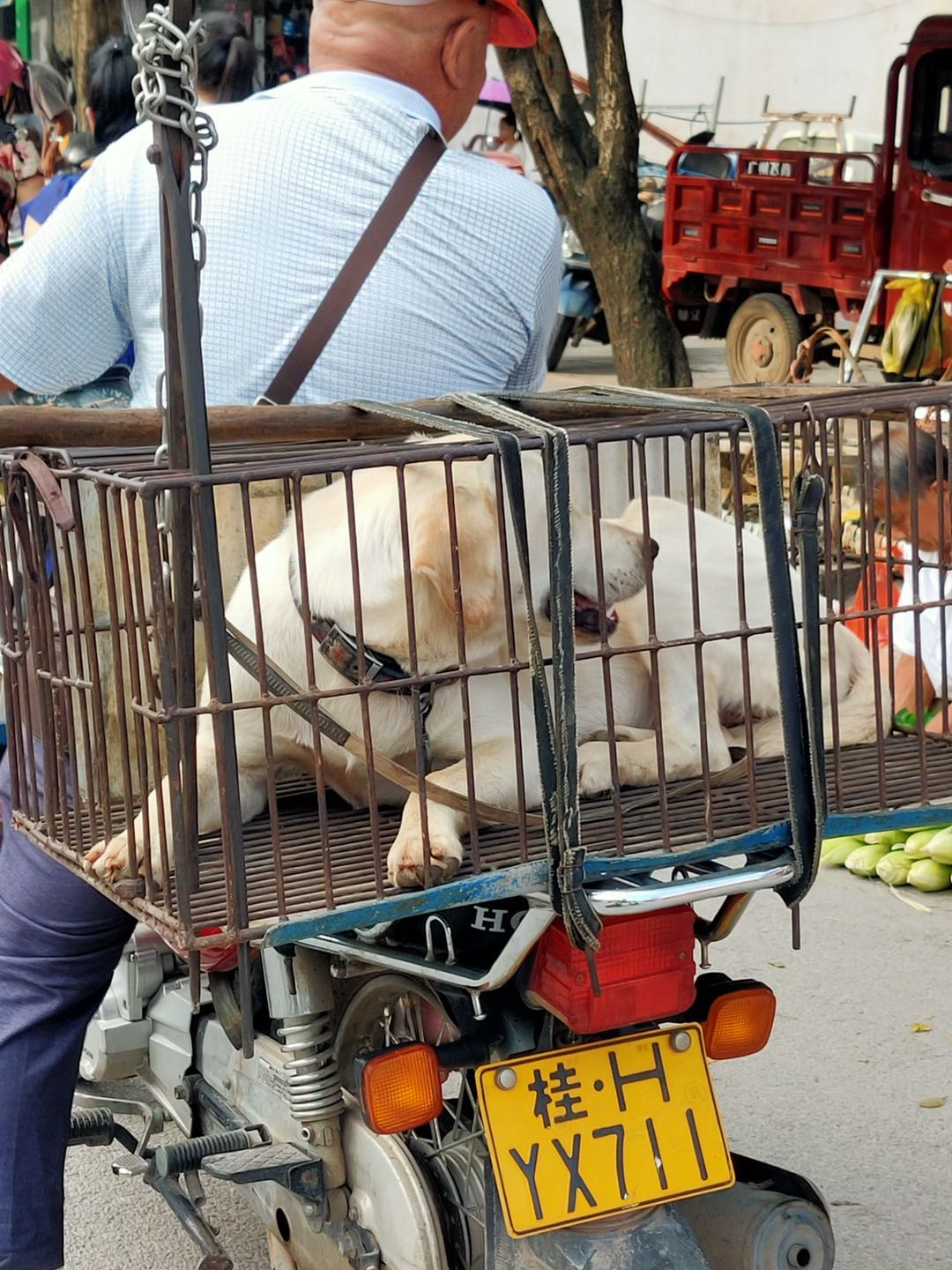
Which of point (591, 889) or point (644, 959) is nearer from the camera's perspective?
point (591, 889)

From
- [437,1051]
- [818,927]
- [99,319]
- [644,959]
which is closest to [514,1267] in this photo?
[437,1051]

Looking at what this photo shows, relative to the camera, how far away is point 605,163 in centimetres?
902

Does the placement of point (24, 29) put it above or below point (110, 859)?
above

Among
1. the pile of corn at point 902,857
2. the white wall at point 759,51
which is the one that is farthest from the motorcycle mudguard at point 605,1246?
the white wall at point 759,51

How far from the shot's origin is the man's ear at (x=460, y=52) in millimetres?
2828

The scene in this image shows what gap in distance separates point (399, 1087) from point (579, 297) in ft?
46.9


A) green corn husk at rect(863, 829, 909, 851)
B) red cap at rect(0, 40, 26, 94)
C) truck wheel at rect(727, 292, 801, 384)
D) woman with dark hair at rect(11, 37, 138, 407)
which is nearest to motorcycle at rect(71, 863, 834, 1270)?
green corn husk at rect(863, 829, 909, 851)

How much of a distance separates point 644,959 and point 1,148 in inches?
285

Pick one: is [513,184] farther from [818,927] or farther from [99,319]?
[818,927]

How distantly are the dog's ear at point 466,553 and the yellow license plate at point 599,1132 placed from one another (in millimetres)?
631

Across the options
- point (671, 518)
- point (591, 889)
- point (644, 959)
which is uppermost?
point (671, 518)

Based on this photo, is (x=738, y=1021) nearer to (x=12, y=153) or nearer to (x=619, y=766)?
(x=619, y=766)

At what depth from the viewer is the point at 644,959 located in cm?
218

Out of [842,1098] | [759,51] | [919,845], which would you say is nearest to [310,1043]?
[842,1098]
